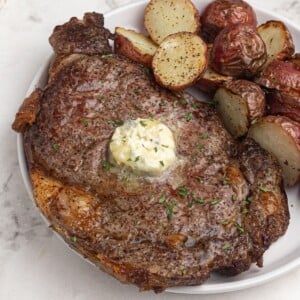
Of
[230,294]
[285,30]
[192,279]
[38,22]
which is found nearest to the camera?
[192,279]

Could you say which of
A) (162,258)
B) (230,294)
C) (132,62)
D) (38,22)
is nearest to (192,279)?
(162,258)

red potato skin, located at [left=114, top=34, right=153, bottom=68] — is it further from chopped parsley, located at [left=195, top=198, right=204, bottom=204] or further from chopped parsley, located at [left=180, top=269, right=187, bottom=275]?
chopped parsley, located at [left=180, top=269, right=187, bottom=275]

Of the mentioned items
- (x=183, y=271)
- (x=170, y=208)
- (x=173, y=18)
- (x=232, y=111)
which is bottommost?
(x=183, y=271)

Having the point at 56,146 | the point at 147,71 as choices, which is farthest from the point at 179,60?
the point at 56,146

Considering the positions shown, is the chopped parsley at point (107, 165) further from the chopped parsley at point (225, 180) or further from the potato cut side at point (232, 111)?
the potato cut side at point (232, 111)

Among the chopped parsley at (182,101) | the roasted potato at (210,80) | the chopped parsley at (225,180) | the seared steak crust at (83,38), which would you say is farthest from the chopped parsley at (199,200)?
the seared steak crust at (83,38)

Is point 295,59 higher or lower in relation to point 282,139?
higher

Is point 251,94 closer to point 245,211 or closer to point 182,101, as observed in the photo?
point 182,101

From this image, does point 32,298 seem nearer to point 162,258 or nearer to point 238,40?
point 162,258
